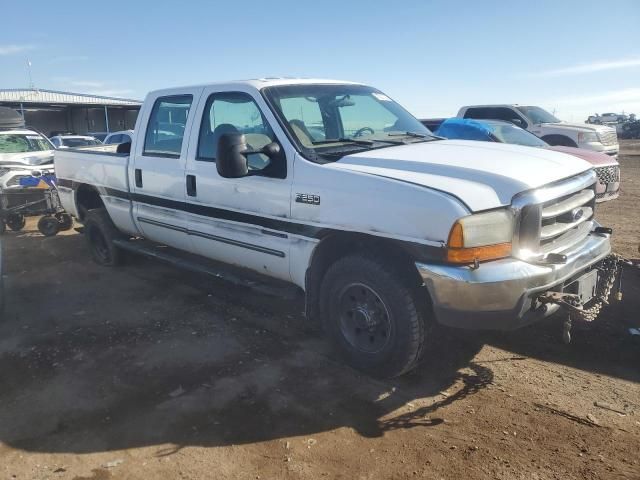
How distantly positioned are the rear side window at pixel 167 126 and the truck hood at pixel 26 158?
7224 mm

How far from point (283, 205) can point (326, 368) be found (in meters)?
1.25

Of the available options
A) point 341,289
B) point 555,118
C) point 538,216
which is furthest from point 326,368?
point 555,118

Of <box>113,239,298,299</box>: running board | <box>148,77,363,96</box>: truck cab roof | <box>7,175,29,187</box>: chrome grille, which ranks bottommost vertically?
<box>113,239,298,299</box>: running board

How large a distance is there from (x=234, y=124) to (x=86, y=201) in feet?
11.1

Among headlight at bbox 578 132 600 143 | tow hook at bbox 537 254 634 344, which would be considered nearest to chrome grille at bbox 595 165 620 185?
headlight at bbox 578 132 600 143

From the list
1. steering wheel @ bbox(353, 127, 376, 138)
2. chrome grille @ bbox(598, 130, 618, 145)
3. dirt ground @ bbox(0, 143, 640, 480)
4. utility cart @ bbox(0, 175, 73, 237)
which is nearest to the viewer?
dirt ground @ bbox(0, 143, 640, 480)

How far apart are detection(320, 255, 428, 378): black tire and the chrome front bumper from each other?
0.75 ft

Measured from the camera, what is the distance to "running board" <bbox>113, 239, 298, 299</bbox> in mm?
4228

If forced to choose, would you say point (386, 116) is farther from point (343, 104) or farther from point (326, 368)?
point (326, 368)

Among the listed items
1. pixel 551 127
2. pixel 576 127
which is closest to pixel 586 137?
pixel 576 127

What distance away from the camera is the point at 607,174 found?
8.99 metres

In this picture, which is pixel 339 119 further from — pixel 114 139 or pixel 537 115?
pixel 114 139

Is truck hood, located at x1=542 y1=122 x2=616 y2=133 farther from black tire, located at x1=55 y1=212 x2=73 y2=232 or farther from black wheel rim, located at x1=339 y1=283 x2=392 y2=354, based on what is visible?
black wheel rim, located at x1=339 y1=283 x2=392 y2=354

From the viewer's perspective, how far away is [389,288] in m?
3.39
